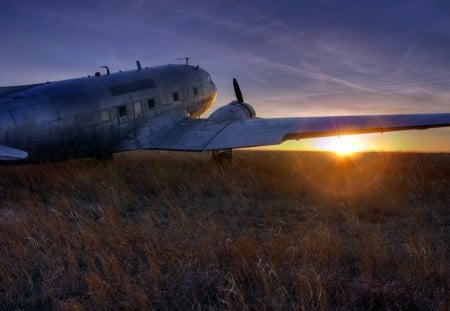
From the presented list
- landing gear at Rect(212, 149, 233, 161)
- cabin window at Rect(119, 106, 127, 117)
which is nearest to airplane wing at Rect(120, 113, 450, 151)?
cabin window at Rect(119, 106, 127, 117)

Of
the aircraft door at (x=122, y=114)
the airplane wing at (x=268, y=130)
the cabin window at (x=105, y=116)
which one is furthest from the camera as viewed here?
the aircraft door at (x=122, y=114)

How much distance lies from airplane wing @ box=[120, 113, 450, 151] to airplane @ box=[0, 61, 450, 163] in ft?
0.10

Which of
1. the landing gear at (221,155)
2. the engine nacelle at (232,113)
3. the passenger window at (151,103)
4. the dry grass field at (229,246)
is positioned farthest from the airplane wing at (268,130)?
the dry grass field at (229,246)

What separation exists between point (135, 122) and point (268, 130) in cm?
529

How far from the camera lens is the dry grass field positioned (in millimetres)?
4336

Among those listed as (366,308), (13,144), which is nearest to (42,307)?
(366,308)

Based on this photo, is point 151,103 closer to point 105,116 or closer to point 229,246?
point 105,116

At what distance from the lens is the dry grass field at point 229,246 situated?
434 cm

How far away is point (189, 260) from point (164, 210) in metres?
3.88

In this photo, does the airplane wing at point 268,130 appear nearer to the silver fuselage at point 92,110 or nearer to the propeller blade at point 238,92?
the silver fuselage at point 92,110

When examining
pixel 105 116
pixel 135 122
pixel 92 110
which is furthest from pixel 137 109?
pixel 92 110

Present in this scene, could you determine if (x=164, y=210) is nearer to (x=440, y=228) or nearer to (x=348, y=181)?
(x=440, y=228)

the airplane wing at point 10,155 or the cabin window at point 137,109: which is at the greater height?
the cabin window at point 137,109

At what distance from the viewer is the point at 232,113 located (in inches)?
659
